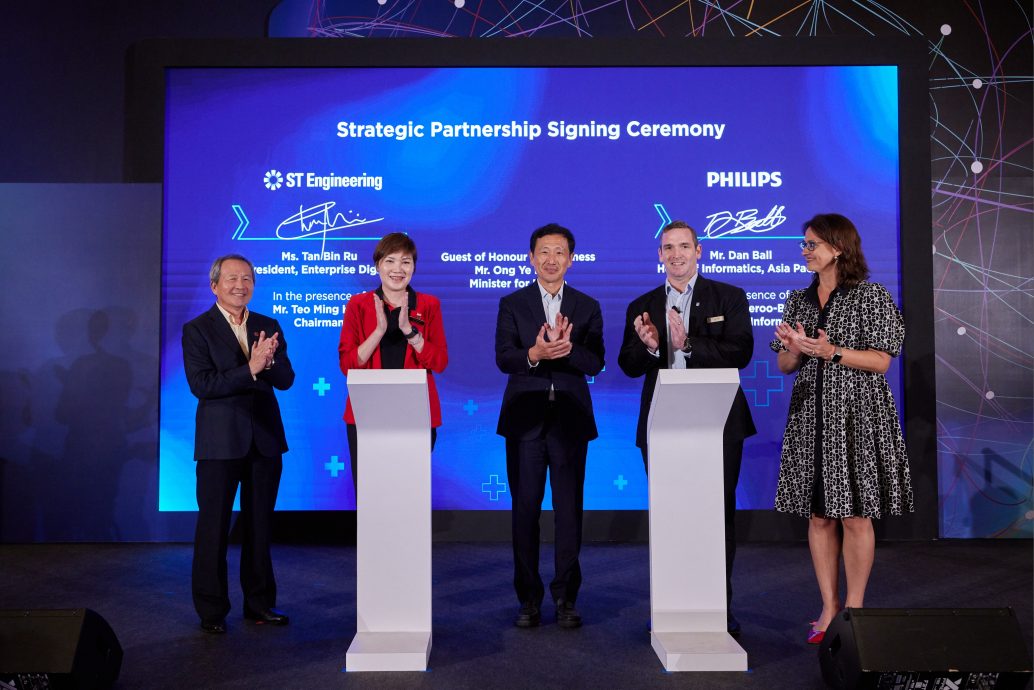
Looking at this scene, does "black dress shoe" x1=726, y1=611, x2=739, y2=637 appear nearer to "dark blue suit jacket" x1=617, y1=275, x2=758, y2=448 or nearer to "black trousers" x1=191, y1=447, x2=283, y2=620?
"dark blue suit jacket" x1=617, y1=275, x2=758, y2=448

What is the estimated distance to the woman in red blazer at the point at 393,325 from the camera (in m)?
3.65

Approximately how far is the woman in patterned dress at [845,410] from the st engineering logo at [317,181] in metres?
3.10

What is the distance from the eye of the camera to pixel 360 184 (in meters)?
5.59

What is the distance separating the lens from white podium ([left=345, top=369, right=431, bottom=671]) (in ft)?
10.4

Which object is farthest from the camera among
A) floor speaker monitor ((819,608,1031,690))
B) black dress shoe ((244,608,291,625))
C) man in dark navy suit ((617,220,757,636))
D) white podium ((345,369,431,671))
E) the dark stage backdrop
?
the dark stage backdrop

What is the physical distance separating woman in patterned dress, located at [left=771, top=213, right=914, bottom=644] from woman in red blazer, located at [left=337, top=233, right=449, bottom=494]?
1486mm

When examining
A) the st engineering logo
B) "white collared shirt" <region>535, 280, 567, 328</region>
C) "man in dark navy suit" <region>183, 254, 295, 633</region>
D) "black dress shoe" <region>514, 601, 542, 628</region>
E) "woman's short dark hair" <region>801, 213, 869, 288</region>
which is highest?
the st engineering logo

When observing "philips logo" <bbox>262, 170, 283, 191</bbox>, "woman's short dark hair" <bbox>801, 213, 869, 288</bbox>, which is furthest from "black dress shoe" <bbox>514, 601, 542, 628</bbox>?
"philips logo" <bbox>262, 170, 283, 191</bbox>

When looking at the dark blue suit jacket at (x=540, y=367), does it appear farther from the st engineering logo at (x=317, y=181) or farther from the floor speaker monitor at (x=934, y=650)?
the st engineering logo at (x=317, y=181)

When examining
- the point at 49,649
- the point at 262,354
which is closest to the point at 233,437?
the point at 262,354

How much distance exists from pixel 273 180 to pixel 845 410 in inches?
154

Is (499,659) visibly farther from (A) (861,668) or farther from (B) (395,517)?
(A) (861,668)
